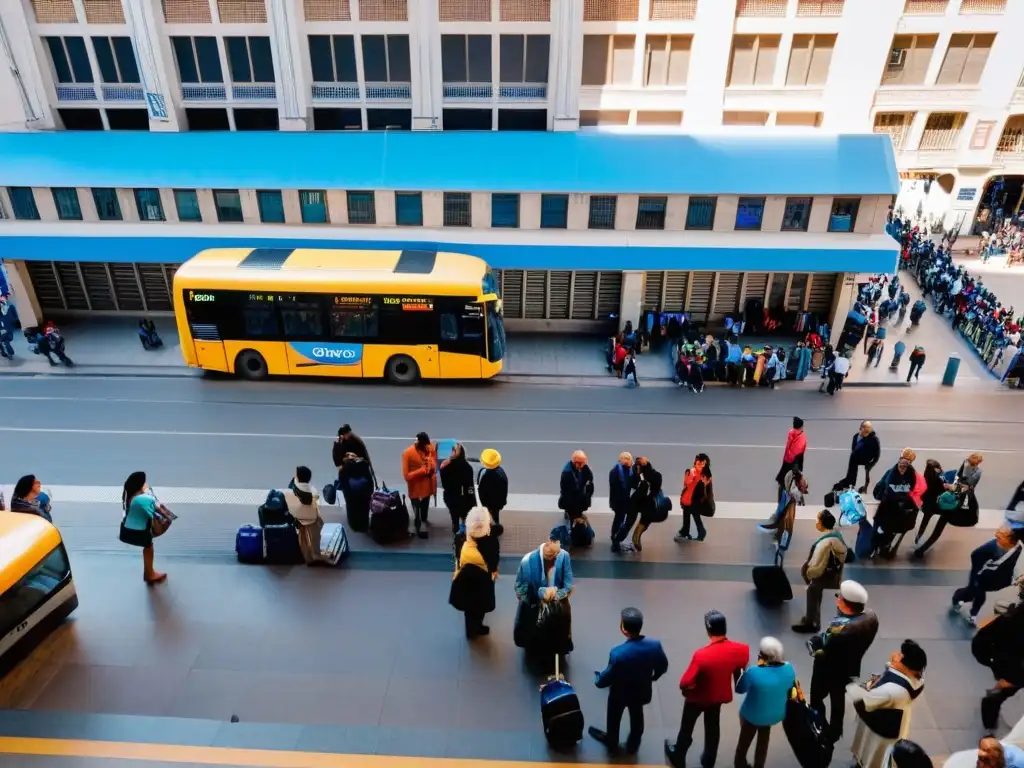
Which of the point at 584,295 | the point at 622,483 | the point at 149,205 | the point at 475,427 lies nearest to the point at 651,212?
the point at 584,295

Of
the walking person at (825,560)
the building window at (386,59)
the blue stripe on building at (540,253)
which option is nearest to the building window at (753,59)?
the blue stripe on building at (540,253)

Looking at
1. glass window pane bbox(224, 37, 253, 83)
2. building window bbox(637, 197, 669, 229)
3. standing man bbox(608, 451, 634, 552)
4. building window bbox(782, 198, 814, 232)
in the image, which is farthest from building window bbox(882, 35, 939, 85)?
standing man bbox(608, 451, 634, 552)

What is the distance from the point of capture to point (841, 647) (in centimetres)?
604

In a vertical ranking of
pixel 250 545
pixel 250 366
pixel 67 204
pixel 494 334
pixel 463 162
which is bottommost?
pixel 250 366

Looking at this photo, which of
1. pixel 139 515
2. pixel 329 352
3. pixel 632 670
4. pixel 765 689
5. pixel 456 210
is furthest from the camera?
pixel 456 210

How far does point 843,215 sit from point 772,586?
40.6 ft

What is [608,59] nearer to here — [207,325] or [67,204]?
[207,325]

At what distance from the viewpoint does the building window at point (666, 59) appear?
19344 mm

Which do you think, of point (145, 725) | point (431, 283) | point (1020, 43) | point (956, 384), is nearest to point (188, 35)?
point (431, 283)

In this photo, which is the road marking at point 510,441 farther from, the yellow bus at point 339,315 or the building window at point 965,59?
the building window at point 965,59

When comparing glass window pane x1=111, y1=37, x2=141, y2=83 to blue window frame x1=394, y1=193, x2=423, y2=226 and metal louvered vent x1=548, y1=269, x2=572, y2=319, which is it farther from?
metal louvered vent x1=548, y1=269, x2=572, y2=319

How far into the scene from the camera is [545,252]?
17.1m

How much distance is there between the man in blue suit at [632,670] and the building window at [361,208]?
14578 millimetres

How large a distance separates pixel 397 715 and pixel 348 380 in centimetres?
1068
